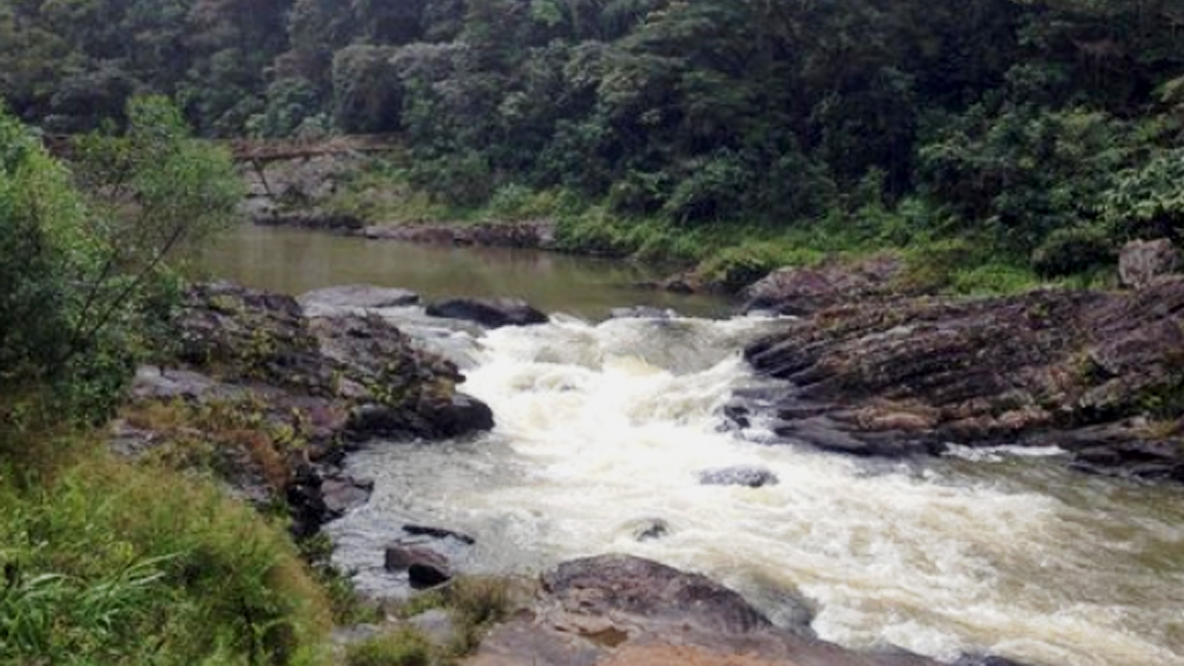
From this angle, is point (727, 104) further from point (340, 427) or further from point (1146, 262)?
point (340, 427)

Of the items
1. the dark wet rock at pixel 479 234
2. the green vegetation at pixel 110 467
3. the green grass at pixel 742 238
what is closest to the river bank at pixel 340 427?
the green vegetation at pixel 110 467

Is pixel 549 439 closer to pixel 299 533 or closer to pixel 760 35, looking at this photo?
pixel 299 533

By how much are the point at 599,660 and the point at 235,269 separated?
30205mm

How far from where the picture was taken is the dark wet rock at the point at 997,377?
22422mm

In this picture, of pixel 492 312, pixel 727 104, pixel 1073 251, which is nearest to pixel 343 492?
pixel 492 312

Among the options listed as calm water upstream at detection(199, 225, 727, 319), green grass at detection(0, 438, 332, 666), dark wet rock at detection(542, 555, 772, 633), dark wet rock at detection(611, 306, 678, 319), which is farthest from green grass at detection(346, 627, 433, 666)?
calm water upstream at detection(199, 225, 727, 319)

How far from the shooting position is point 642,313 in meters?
33.4

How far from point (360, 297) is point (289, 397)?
12314mm

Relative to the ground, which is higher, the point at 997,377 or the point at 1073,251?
the point at 1073,251

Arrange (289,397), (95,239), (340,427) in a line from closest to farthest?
(95,239), (340,427), (289,397)

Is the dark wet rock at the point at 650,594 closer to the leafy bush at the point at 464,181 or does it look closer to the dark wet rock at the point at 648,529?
the dark wet rock at the point at 648,529

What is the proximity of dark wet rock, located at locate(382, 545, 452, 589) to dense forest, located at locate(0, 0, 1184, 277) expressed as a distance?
22.7 metres

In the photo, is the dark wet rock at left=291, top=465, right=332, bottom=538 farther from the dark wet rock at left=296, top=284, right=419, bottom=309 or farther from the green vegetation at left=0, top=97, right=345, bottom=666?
the dark wet rock at left=296, top=284, right=419, bottom=309

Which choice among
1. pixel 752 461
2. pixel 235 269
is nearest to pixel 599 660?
pixel 752 461
